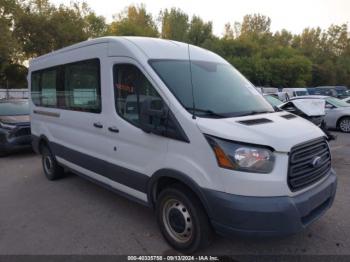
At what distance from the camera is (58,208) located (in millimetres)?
4668

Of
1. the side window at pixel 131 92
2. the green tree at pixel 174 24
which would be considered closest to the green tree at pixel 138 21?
the green tree at pixel 174 24

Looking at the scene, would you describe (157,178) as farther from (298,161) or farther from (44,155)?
(44,155)

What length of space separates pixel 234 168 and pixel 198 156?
37 centimetres

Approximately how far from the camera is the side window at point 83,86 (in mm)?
4265

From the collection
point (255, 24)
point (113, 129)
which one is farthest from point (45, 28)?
point (255, 24)

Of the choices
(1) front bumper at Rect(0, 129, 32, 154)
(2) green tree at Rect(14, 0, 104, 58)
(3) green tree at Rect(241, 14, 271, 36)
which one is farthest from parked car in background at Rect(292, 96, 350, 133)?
(3) green tree at Rect(241, 14, 271, 36)

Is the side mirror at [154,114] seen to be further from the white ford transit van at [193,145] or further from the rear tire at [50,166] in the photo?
the rear tire at [50,166]

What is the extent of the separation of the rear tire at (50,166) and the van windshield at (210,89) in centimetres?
351

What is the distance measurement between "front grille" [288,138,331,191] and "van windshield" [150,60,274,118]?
71 centimetres

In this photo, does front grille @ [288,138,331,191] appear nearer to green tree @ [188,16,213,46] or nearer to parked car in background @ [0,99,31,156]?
parked car in background @ [0,99,31,156]

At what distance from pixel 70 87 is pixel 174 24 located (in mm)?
55527

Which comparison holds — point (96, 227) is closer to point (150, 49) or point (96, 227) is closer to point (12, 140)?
point (150, 49)

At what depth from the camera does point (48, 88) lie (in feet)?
19.4

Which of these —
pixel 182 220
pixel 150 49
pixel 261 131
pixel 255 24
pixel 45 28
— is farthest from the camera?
pixel 255 24
